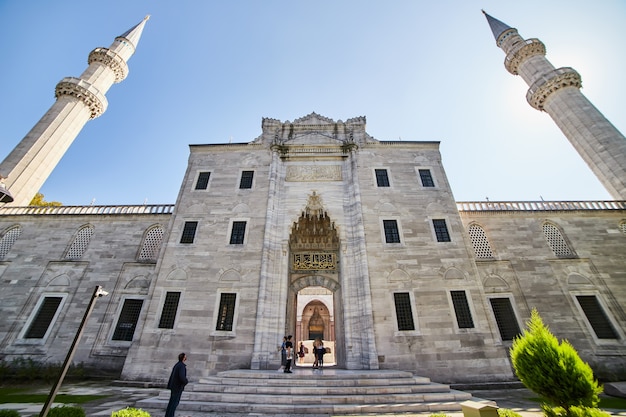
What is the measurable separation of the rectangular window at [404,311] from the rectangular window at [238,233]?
321 inches

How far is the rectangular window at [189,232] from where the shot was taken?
47.7ft

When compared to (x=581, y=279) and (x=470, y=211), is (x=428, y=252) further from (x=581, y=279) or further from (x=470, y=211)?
(x=581, y=279)

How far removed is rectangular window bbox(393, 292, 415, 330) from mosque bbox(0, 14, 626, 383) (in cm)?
5

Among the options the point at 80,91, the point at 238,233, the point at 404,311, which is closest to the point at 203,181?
the point at 238,233

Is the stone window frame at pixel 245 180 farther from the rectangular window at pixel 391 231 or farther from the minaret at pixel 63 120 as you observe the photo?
the minaret at pixel 63 120

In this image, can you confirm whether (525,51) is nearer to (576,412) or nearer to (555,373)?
(555,373)

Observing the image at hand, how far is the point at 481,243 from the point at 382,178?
679 cm

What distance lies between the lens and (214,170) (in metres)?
16.9

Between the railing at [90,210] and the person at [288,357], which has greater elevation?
the railing at [90,210]

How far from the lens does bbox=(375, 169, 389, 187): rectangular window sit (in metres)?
16.1

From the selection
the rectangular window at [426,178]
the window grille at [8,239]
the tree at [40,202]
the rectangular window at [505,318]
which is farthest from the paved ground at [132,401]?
the tree at [40,202]

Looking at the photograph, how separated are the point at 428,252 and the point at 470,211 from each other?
508cm

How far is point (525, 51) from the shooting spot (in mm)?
27141

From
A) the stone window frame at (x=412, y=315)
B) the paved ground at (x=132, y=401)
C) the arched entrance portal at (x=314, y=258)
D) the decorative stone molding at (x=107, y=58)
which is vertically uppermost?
the decorative stone molding at (x=107, y=58)
